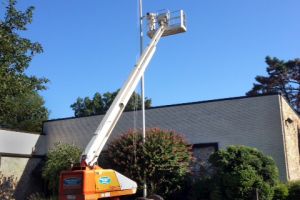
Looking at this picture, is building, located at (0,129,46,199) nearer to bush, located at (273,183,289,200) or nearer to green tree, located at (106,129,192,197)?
green tree, located at (106,129,192,197)

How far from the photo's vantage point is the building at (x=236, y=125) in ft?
76.9

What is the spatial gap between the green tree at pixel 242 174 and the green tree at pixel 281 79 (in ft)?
119

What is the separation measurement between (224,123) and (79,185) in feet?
43.1

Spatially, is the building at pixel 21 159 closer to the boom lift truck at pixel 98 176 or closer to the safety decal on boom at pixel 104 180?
the boom lift truck at pixel 98 176

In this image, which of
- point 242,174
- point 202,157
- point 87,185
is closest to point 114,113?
point 87,185

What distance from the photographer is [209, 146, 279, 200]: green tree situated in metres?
18.9

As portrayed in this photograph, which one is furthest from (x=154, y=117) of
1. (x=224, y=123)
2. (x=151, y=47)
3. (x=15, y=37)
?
(x=15, y=37)

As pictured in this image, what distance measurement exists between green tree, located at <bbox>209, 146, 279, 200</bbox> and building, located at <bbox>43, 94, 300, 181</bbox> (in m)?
3.50

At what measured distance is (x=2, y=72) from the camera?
45.8 feet

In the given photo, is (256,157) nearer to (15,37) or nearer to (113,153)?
(113,153)

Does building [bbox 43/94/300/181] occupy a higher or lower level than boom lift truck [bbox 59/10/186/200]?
higher

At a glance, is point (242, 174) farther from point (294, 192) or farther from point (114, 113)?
point (114, 113)

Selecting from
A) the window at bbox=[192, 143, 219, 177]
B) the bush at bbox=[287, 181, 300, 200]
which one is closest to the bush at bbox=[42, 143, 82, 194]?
the window at bbox=[192, 143, 219, 177]

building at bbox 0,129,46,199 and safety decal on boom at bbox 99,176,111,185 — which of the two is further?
building at bbox 0,129,46,199
